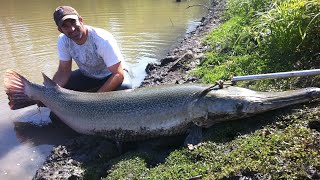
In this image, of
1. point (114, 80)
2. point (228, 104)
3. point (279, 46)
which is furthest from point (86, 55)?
point (279, 46)

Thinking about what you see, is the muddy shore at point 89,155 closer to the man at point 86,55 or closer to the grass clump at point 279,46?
the man at point 86,55

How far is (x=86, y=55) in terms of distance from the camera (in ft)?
17.4

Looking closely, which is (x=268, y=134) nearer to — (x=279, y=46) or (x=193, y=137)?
(x=193, y=137)

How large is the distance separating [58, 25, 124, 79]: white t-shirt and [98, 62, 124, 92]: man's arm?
70mm

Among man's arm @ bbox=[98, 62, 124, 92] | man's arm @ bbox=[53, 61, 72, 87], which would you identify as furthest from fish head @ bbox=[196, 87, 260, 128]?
man's arm @ bbox=[53, 61, 72, 87]

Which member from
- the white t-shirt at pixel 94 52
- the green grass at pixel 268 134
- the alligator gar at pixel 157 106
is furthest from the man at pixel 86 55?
the green grass at pixel 268 134

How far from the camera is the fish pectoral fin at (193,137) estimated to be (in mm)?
3682

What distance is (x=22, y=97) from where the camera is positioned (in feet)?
17.3

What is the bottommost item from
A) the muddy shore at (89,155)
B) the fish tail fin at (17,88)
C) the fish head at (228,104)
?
the muddy shore at (89,155)

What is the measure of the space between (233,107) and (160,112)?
0.78 metres

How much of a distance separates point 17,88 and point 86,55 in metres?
1.03

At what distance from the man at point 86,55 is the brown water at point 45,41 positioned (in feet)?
2.61

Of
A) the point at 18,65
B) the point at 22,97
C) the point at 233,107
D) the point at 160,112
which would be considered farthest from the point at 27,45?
the point at 233,107

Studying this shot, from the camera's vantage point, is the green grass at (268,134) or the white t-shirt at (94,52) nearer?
the green grass at (268,134)
